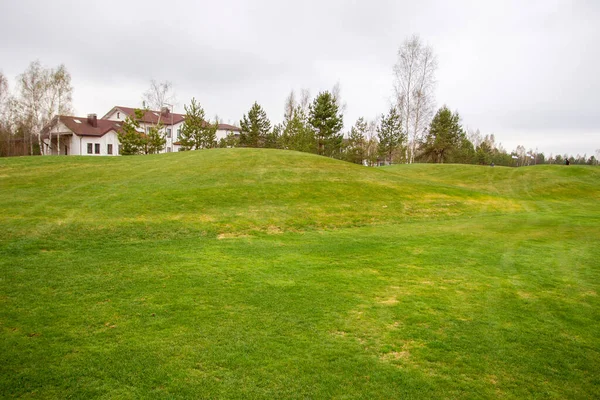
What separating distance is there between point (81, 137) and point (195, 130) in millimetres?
22240

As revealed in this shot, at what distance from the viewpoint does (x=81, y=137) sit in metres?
57.7

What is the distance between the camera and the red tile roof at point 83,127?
57.2 metres

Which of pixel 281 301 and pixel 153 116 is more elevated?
pixel 153 116

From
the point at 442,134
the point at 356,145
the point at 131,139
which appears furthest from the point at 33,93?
the point at 442,134

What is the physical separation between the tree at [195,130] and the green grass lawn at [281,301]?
3377cm

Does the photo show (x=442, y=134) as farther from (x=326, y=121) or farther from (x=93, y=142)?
(x=93, y=142)

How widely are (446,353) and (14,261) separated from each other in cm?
964

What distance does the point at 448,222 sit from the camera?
1695 centimetres

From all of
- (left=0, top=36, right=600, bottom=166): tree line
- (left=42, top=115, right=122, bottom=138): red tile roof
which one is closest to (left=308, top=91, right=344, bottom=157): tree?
(left=0, top=36, right=600, bottom=166): tree line

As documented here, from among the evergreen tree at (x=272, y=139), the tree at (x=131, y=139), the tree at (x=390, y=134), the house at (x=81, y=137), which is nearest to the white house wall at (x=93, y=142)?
the house at (x=81, y=137)

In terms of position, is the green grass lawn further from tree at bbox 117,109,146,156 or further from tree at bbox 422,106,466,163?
tree at bbox 422,106,466,163

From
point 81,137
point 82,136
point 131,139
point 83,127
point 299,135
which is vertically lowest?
point 131,139

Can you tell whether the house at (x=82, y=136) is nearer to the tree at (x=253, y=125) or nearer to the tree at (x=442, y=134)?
the tree at (x=253, y=125)

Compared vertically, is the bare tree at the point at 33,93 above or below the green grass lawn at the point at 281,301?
above
